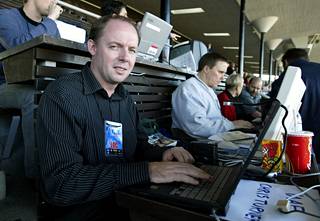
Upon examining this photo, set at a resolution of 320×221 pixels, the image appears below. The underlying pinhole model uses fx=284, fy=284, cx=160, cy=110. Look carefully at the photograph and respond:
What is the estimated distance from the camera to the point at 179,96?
7.47ft

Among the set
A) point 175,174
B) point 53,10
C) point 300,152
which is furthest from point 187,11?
point 175,174

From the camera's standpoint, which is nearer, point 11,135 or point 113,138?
point 113,138

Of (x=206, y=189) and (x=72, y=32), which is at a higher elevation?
(x=72, y=32)

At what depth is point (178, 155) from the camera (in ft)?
3.54

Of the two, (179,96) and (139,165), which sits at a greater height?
(179,96)

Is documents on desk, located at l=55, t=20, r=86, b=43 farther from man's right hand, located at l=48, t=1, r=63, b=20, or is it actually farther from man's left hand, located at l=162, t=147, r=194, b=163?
man's left hand, located at l=162, t=147, r=194, b=163

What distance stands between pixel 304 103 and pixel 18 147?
2.14 metres

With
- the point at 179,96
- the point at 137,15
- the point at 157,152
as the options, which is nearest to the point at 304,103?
the point at 179,96

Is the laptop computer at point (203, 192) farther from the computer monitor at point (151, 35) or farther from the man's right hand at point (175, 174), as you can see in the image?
the computer monitor at point (151, 35)

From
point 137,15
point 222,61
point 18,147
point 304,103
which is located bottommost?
point 18,147

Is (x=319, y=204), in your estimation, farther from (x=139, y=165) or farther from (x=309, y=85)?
(x=309, y=85)

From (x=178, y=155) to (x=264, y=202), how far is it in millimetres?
432

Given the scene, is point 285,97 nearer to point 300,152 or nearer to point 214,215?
point 300,152

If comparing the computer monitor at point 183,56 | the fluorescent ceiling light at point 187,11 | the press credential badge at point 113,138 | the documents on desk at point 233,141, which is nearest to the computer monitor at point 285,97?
the documents on desk at point 233,141
